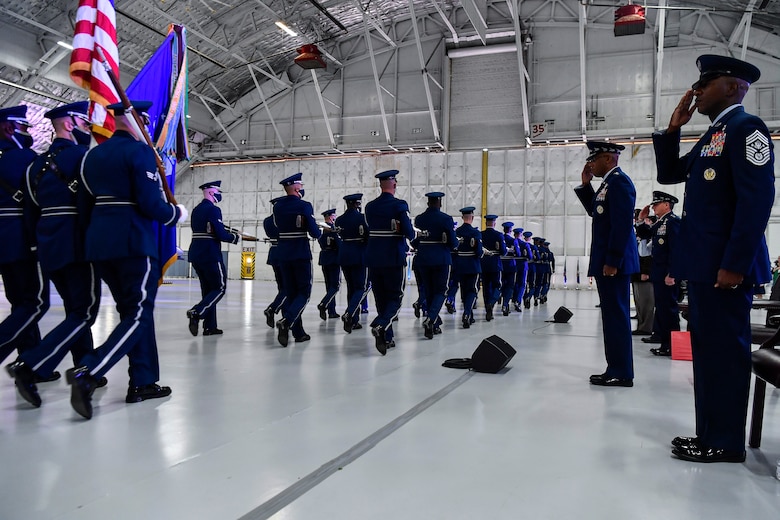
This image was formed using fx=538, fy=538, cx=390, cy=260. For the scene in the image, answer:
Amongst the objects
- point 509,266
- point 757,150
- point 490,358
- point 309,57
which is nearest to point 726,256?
point 757,150

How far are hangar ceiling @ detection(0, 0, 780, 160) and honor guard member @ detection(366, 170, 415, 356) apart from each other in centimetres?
1131

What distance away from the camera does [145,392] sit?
3078 millimetres

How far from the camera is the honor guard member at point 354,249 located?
670 cm

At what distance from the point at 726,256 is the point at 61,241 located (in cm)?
334

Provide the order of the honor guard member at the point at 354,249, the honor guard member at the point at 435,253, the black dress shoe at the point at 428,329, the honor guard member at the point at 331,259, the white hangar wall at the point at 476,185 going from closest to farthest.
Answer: the black dress shoe at the point at 428,329 < the honor guard member at the point at 435,253 < the honor guard member at the point at 354,249 < the honor guard member at the point at 331,259 < the white hangar wall at the point at 476,185

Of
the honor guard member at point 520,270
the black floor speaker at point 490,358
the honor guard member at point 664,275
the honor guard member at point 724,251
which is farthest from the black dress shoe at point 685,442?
the honor guard member at point 520,270

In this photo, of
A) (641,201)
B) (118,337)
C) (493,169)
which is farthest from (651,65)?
(118,337)

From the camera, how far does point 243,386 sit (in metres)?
3.42

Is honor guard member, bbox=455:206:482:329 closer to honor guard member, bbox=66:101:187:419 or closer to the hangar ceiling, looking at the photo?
honor guard member, bbox=66:101:187:419

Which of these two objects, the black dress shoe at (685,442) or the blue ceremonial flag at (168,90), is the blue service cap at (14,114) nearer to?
the blue ceremonial flag at (168,90)

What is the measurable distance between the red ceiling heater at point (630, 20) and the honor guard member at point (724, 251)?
1495cm

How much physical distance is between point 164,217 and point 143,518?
1.76 m

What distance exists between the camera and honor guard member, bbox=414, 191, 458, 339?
19.7ft

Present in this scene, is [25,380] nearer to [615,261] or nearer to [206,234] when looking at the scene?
[206,234]
